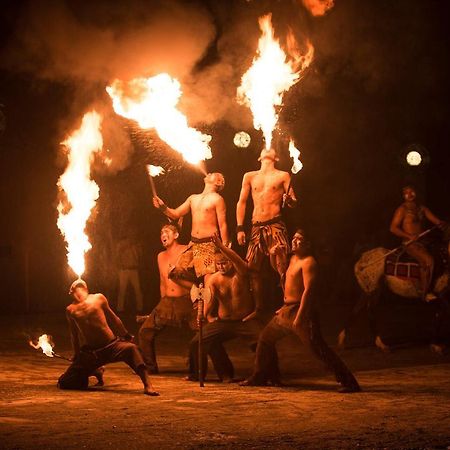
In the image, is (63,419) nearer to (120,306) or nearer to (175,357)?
(175,357)

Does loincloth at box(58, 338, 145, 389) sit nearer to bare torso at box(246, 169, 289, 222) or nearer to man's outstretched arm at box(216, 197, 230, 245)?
man's outstretched arm at box(216, 197, 230, 245)

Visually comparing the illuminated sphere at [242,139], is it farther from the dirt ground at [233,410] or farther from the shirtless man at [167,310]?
the shirtless man at [167,310]

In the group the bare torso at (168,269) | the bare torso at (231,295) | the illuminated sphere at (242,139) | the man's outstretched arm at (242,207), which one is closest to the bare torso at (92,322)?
the bare torso at (231,295)

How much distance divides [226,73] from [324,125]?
8802mm

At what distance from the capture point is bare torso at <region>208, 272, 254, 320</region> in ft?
34.4

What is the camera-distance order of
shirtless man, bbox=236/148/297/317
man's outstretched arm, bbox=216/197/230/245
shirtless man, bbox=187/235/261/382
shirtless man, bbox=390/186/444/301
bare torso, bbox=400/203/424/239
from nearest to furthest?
shirtless man, bbox=187/235/261/382, man's outstretched arm, bbox=216/197/230/245, shirtless man, bbox=236/148/297/317, shirtless man, bbox=390/186/444/301, bare torso, bbox=400/203/424/239

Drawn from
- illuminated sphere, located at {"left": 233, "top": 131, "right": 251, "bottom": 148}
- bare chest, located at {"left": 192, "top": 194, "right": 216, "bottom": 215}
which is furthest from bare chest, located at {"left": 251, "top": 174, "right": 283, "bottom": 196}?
illuminated sphere, located at {"left": 233, "top": 131, "right": 251, "bottom": 148}

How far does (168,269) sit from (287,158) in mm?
8213

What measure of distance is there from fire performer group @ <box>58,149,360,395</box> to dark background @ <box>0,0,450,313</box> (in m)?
3.54

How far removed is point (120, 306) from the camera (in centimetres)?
1836

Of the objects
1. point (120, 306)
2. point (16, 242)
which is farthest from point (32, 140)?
point (120, 306)

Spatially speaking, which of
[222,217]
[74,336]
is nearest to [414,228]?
[222,217]

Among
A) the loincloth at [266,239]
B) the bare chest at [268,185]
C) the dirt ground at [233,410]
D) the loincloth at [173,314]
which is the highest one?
the bare chest at [268,185]

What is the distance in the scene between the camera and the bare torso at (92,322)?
9.70 meters
